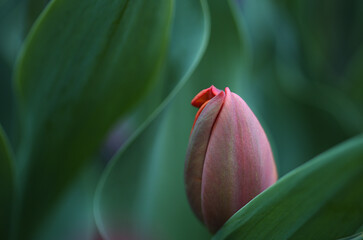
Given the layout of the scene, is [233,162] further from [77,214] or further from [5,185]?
[77,214]

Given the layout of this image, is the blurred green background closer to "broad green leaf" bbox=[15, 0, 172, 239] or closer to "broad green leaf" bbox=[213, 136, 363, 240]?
"broad green leaf" bbox=[15, 0, 172, 239]


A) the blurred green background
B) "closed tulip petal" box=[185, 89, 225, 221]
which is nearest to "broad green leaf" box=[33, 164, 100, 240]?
the blurred green background

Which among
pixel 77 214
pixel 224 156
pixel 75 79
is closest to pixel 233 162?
pixel 224 156

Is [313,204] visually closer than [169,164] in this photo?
Yes

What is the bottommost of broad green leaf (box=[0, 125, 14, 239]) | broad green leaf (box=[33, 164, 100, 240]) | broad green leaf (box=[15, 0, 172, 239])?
broad green leaf (box=[33, 164, 100, 240])

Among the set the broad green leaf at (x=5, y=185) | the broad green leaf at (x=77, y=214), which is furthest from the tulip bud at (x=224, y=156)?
the broad green leaf at (x=77, y=214)

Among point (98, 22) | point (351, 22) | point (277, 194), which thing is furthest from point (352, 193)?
point (351, 22)

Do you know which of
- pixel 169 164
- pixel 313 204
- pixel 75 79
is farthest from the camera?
pixel 169 164
